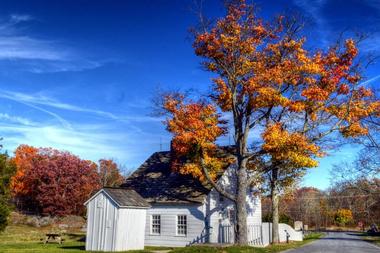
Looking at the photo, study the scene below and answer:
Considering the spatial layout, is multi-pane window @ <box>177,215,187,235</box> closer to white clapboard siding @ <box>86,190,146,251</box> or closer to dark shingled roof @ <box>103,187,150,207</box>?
dark shingled roof @ <box>103,187,150,207</box>

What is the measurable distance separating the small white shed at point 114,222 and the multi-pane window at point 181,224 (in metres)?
5.01

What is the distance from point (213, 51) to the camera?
1054 inches

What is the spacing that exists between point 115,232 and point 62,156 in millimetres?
37201

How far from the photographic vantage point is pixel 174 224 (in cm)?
3059

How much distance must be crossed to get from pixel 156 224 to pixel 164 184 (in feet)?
10.3

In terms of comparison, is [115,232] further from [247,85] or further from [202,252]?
[247,85]

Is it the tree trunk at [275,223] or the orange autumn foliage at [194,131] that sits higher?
the orange autumn foliage at [194,131]

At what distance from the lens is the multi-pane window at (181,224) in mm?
30359

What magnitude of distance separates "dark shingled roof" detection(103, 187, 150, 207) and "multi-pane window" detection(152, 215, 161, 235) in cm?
510

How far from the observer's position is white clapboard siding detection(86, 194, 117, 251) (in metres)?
24.4

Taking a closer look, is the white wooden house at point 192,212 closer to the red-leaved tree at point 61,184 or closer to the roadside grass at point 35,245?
the roadside grass at point 35,245

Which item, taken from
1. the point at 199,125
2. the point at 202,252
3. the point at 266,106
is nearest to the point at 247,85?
the point at 266,106

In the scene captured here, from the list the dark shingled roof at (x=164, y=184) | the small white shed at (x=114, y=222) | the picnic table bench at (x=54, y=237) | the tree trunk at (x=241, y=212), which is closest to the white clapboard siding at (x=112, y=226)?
the small white shed at (x=114, y=222)

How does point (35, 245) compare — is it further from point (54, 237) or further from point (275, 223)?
point (275, 223)
